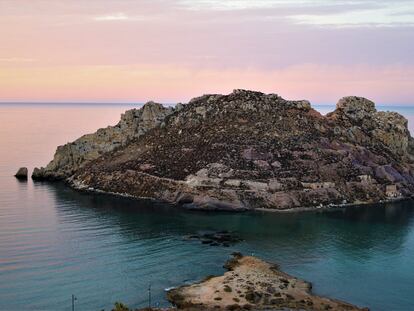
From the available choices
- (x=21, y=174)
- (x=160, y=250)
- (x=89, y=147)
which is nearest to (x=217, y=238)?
(x=160, y=250)

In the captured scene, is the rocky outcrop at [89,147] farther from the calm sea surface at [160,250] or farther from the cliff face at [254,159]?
the calm sea surface at [160,250]

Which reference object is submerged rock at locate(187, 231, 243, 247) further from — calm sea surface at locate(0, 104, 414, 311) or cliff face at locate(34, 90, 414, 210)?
cliff face at locate(34, 90, 414, 210)

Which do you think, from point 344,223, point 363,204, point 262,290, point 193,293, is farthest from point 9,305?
point 363,204

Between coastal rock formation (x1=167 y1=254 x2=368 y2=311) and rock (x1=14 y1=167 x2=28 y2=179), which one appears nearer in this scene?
coastal rock formation (x1=167 y1=254 x2=368 y2=311)

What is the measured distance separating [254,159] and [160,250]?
64.2 m

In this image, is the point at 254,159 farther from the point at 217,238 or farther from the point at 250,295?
the point at 250,295

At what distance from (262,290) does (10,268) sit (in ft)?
150

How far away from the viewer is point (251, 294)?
80.6 meters

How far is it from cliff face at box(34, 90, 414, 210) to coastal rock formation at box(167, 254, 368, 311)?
55.4 m

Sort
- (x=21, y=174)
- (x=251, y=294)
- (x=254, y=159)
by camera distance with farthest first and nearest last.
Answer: (x=21, y=174) < (x=254, y=159) < (x=251, y=294)

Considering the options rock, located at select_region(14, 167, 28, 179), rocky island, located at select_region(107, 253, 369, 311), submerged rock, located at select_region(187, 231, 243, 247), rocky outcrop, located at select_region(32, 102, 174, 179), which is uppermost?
rocky outcrop, located at select_region(32, 102, 174, 179)

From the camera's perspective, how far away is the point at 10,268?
92312 mm

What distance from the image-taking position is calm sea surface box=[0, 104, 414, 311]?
83.9 meters

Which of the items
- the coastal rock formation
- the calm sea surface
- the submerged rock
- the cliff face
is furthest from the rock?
the coastal rock formation
